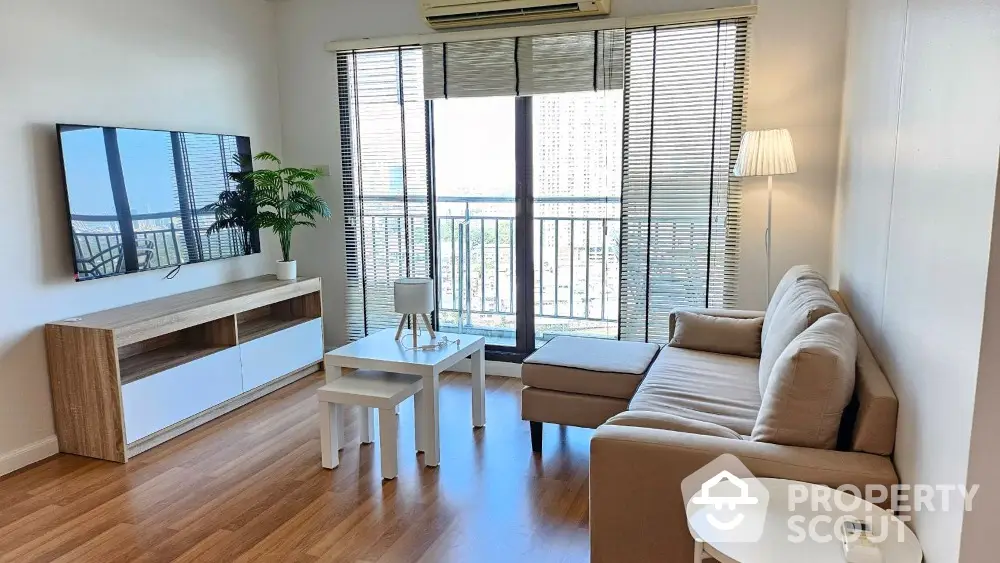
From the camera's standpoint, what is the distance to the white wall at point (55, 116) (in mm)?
3191

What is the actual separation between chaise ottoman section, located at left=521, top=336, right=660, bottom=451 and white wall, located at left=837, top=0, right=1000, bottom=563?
3.50 feet

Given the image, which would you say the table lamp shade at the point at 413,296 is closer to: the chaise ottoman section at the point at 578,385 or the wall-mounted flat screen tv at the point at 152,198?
the chaise ottoman section at the point at 578,385

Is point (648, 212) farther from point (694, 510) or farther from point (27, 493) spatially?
point (27, 493)

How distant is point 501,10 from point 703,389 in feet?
8.61

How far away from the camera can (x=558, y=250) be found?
190 inches

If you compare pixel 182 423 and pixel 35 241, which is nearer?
pixel 35 241

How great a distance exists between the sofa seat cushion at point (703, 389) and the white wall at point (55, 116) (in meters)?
2.92

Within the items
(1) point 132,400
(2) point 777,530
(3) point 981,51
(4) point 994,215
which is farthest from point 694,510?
(1) point 132,400

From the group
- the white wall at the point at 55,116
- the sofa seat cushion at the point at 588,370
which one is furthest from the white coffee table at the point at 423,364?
the white wall at the point at 55,116

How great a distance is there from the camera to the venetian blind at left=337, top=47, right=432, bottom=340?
4.66 meters

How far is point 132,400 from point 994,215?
11.5ft

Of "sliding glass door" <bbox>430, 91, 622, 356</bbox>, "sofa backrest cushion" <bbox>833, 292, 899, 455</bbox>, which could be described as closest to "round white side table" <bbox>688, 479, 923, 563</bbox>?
"sofa backrest cushion" <bbox>833, 292, 899, 455</bbox>

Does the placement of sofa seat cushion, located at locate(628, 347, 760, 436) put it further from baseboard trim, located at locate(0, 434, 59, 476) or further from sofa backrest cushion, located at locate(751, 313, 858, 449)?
baseboard trim, located at locate(0, 434, 59, 476)

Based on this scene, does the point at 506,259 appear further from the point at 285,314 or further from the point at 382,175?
the point at 285,314
